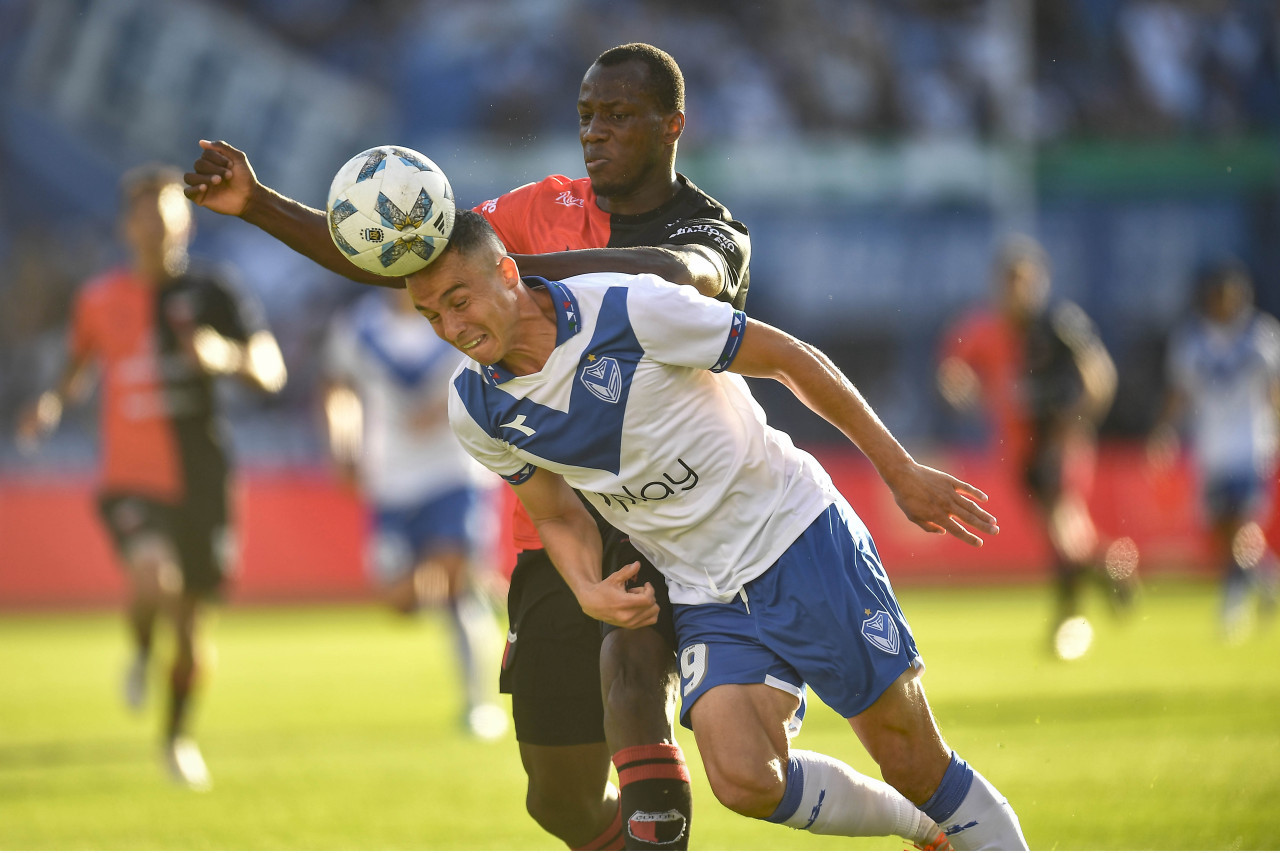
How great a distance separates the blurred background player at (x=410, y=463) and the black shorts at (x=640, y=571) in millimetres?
4728

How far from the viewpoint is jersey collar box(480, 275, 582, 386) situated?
378 cm

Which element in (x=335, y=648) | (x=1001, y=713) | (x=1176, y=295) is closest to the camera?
(x=1001, y=713)

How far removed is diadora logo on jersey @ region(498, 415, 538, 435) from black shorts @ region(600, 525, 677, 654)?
1.65 ft

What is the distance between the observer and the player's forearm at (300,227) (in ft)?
13.0

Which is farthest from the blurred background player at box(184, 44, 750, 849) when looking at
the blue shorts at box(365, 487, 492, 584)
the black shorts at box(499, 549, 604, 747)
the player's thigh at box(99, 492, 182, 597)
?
the blue shorts at box(365, 487, 492, 584)

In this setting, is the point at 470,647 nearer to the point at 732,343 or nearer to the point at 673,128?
the point at 673,128

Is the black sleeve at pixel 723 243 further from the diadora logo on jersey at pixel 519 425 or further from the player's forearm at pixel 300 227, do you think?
the player's forearm at pixel 300 227

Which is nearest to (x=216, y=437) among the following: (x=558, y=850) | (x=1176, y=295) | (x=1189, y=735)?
(x=558, y=850)

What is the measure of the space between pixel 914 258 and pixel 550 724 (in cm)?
1832

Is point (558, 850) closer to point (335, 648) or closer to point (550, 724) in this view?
point (550, 724)

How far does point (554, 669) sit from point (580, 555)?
56cm

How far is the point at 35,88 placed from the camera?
70.4 feet

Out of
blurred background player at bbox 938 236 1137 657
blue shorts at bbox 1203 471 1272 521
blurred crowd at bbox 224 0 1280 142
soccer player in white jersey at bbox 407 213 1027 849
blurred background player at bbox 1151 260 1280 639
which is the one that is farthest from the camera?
blurred crowd at bbox 224 0 1280 142

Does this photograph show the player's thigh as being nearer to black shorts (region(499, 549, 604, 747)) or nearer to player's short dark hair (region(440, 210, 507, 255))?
black shorts (region(499, 549, 604, 747))
